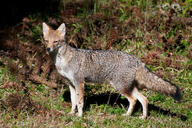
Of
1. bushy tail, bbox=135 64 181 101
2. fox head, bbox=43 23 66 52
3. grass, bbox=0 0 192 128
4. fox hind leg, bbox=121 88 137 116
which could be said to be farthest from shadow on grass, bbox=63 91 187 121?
fox head, bbox=43 23 66 52

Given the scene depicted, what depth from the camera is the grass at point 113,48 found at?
20.1 feet

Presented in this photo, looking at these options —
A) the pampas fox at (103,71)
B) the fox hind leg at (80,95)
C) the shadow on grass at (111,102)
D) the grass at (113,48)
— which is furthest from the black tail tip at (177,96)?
the fox hind leg at (80,95)

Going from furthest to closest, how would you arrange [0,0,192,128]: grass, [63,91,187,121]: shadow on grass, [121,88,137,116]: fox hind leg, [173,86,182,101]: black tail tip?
[63,91,187,121]: shadow on grass → [121,88,137,116]: fox hind leg → [173,86,182,101]: black tail tip → [0,0,192,128]: grass

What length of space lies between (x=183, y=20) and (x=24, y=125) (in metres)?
6.36

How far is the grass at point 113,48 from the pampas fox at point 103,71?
1.37 feet

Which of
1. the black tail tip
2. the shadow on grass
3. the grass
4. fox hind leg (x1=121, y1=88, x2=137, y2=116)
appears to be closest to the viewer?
the grass

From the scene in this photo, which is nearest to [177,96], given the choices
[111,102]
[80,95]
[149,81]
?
[149,81]

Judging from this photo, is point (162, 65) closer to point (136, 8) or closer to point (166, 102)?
point (166, 102)

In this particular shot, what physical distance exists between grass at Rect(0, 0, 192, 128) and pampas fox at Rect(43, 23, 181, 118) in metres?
0.42

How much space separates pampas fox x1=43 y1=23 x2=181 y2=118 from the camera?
6.54 metres

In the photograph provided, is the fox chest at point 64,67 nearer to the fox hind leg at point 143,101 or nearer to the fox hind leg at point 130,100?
the fox hind leg at point 130,100

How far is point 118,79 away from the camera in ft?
21.7

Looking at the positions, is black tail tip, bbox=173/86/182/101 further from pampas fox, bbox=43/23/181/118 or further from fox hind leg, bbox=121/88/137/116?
fox hind leg, bbox=121/88/137/116

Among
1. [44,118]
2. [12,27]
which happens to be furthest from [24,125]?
[12,27]
